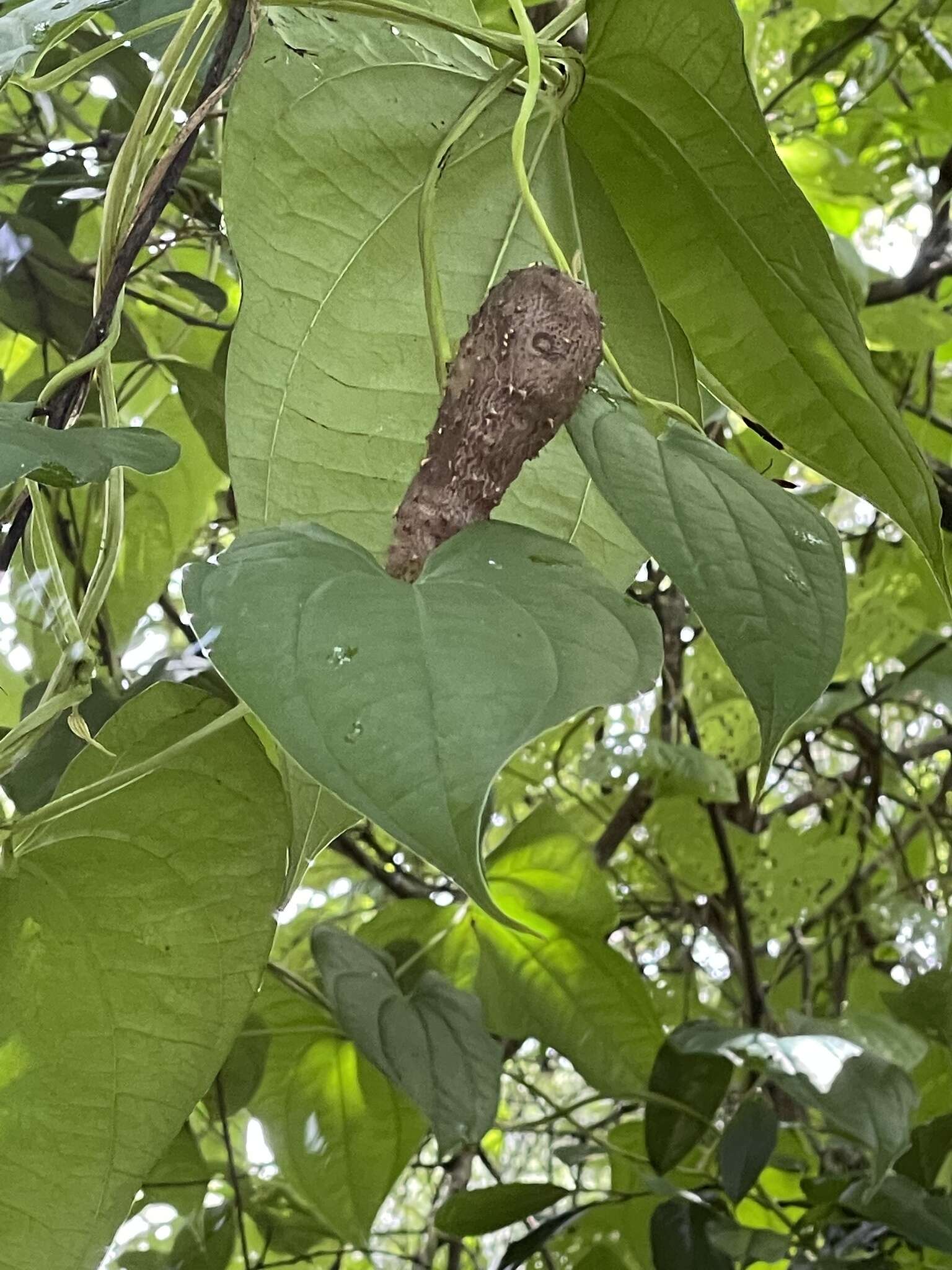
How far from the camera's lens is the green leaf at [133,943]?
0.83 feet

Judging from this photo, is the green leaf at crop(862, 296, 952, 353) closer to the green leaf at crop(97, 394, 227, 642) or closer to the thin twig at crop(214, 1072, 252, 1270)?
the green leaf at crop(97, 394, 227, 642)

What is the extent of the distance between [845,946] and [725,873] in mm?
146

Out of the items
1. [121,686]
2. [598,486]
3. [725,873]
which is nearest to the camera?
[598,486]

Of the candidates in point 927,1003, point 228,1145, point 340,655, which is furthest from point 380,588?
point 927,1003

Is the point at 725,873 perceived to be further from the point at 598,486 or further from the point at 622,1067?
the point at 598,486

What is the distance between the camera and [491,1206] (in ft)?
1.61

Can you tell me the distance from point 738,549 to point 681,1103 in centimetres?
38

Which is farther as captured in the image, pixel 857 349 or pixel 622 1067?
pixel 622 1067

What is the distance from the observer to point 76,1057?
25 centimetres

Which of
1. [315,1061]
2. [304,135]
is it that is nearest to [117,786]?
[304,135]

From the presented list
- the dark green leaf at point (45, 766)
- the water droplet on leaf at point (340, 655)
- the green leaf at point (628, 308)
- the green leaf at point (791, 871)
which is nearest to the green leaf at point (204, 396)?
the dark green leaf at point (45, 766)

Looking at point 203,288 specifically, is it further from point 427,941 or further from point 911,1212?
point 911,1212

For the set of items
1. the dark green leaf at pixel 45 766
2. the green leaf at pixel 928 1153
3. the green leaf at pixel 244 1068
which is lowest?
the green leaf at pixel 244 1068

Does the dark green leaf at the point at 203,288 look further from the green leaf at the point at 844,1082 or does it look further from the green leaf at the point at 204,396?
the green leaf at the point at 844,1082
